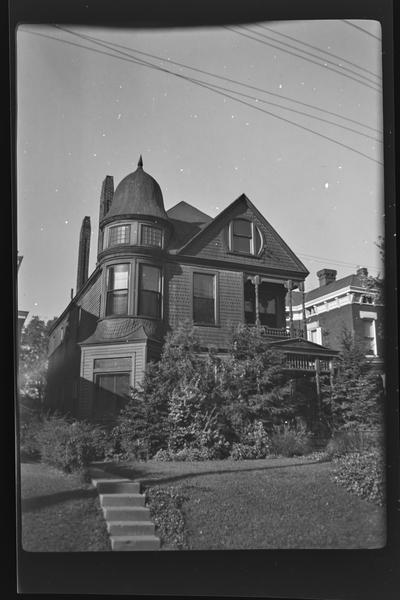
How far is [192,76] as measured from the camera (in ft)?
13.4

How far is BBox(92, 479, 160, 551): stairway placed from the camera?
11.7 ft

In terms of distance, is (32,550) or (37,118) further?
(37,118)

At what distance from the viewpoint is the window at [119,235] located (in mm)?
3891

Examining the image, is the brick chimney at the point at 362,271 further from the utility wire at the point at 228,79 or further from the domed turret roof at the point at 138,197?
the domed turret roof at the point at 138,197

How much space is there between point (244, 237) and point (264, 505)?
1.73m

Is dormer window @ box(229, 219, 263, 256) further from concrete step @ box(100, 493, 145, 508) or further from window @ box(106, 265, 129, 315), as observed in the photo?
concrete step @ box(100, 493, 145, 508)

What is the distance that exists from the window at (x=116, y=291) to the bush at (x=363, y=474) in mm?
1701

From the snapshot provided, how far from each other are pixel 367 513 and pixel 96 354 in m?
1.99

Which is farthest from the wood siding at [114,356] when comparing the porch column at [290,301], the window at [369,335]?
the window at [369,335]

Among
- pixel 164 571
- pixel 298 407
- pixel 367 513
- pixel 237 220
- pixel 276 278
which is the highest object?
pixel 237 220

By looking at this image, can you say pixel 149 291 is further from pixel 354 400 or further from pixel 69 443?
pixel 354 400

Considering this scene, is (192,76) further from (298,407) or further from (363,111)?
(298,407)

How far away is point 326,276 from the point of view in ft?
13.1
